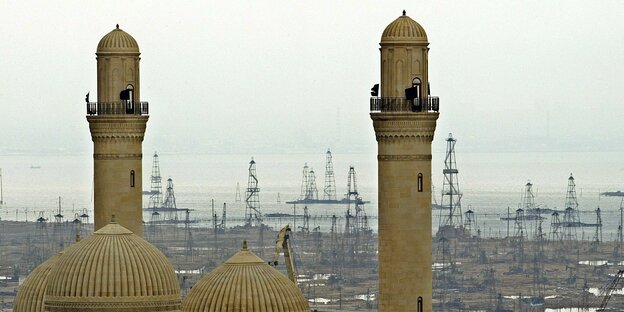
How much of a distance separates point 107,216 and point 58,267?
39.6ft

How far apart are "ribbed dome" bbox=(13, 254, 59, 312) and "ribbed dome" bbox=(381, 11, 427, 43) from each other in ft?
43.5

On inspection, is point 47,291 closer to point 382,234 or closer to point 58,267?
point 58,267

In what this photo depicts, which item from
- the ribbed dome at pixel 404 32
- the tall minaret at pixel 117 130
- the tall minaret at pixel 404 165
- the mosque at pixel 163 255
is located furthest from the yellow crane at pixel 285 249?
the ribbed dome at pixel 404 32

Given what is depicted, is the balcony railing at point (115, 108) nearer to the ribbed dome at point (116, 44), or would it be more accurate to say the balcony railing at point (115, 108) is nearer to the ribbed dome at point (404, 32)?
the ribbed dome at point (116, 44)

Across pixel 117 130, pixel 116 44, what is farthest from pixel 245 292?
pixel 116 44

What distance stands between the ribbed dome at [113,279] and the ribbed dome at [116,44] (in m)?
14.3

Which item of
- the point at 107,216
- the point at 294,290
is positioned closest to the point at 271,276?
the point at 294,290

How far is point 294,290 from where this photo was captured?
224 ft

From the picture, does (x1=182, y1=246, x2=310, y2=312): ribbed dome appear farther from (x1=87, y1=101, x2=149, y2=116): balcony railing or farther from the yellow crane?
(x1=87, y1=101, x2=149, y2=116): balcony railing

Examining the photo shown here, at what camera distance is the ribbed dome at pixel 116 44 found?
79.9 metres

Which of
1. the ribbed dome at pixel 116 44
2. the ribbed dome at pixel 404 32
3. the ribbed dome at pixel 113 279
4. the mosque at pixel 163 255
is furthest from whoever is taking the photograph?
the ribbed dome at pixel 116 44

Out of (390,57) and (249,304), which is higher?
(390,57)

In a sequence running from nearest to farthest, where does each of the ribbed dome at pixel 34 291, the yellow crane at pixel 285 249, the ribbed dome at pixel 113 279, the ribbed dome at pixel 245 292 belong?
the ribbed dome at pixel 113 279
the ribbed dome at pixel 245 292
the ribbed dome at pixel 34 291
the yellow crane at pixel 285 249

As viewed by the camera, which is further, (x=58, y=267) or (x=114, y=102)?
(x=114, y=102)
